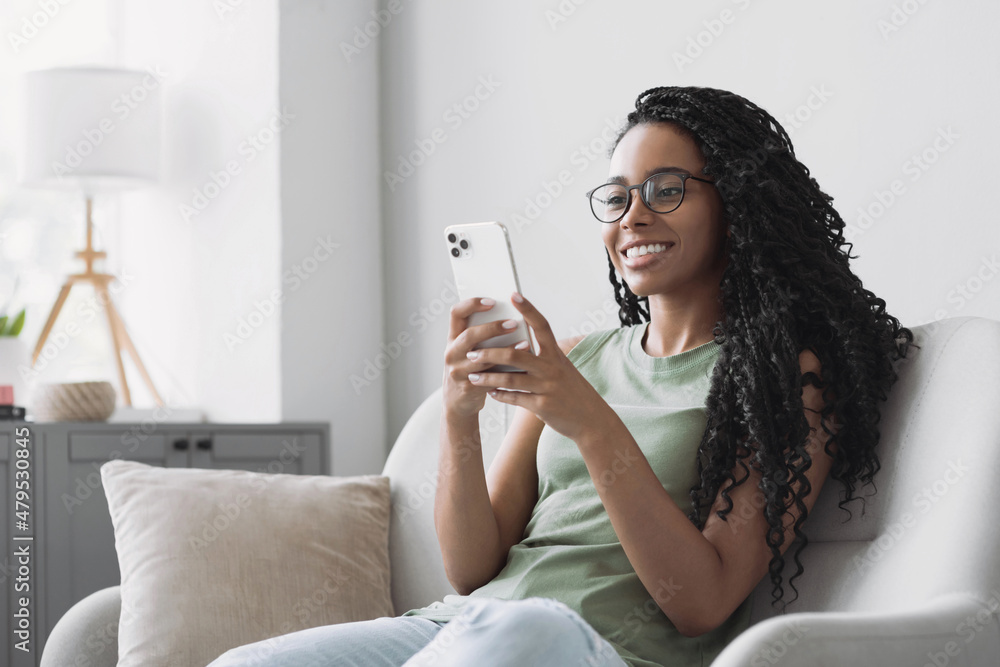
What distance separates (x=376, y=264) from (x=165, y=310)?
694 mm

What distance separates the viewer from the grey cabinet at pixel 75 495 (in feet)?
7.14

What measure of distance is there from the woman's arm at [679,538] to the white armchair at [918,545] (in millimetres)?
→ 90

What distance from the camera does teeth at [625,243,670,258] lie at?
131cm

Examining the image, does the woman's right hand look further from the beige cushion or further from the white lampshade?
the white lampshade

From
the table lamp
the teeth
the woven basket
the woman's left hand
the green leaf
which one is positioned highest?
the table lamp

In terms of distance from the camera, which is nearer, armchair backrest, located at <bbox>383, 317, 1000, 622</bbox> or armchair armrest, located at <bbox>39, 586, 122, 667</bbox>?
armchair backrest, located at <bbox>383, 317, 1000, 622</bbox>

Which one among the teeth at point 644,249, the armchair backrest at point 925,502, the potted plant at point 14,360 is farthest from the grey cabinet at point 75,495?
the armchair backrest at point 925,502

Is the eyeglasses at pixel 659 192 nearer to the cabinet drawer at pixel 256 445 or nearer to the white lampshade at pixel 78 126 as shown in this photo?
the cabinet drawer at pixel 256 445

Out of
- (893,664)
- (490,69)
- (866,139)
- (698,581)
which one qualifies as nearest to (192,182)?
(490,69)

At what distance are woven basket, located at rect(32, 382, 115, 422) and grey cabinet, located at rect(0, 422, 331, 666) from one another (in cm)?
9

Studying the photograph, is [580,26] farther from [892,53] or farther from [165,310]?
[165,310]

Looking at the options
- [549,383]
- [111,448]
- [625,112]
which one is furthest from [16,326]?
[549,383]

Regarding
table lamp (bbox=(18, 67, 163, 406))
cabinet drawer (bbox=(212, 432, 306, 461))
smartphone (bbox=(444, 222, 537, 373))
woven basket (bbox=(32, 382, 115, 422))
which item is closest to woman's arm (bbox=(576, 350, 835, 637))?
smartphone (bbox=(444, 222, 537, 373))

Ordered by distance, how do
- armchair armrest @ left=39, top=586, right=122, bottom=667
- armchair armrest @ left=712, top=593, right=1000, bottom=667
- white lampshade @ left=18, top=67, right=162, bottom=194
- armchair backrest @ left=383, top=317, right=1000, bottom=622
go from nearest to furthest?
armchair armrest @ left=712, top=593, right=1000, bottom=667 < armchair backrest @ left=383, top=317, right=1000, bottom=622 < armchair armrest @ left=39, top=586, right=122, bottom=667 < white lampshade @ left=18, top=67, right=162, bottom=194
